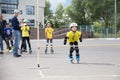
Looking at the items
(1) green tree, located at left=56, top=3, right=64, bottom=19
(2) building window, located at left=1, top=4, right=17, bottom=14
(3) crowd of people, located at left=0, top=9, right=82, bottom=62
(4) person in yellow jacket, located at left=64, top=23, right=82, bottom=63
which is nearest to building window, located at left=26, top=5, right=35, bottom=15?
(2) building window, located at left=1, top=4, right=17, bottom=14

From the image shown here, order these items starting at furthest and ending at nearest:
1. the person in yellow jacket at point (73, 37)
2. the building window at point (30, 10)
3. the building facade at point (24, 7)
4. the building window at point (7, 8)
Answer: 1. the building window at point (30, 10)
2. the building facade at point (24, 7)
3. the building window at point (7, 8)
4. the person in yellow jacket at point (73, 37)

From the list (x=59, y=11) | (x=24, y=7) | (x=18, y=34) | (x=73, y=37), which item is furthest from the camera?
(x=59, y=11)

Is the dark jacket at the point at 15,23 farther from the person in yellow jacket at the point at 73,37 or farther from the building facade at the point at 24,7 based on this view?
the building facade at the point at 24,7

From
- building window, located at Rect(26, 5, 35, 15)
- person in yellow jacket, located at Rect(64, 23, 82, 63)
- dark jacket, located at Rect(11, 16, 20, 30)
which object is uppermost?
building window, located at Rect(26, 5, 35, 15)

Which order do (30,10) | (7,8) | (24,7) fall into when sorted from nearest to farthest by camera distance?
(7,8) < (24,7) < (30,10)

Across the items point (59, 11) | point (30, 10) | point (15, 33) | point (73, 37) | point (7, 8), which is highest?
point (59, 11)

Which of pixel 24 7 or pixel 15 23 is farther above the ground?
pixel 24 7

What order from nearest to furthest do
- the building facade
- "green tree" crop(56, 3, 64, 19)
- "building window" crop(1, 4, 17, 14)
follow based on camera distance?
"building window" crop(1, 4, 17, 14)
the building facade
"green tree" crop(56, 3, 64, 19)

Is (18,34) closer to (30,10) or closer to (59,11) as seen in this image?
(30,10)

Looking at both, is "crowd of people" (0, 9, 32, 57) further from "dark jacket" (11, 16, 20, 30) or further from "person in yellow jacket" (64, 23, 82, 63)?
"person in yellow jacket" (64, 23, 82, 63)

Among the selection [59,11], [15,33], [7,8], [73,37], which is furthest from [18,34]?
[59,11]

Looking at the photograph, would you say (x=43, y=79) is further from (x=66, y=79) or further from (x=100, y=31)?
(x=100, y=31)

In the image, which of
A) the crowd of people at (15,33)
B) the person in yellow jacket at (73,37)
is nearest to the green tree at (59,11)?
the crowd of people at (15,33)

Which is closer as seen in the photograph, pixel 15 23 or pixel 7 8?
pixel 15 23
